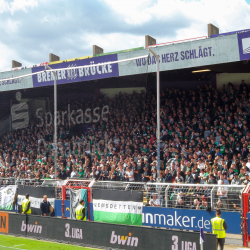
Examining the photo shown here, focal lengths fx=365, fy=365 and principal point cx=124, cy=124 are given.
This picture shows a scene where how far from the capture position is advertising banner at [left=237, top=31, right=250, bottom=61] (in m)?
15.4

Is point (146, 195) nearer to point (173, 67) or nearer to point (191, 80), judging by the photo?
point (173, 67)

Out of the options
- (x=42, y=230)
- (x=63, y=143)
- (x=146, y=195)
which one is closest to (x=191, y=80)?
(x=63, y=143)

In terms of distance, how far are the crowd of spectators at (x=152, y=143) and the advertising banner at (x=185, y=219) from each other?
134cm

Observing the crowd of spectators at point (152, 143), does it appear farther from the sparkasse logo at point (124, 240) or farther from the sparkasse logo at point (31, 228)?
the sparkasse logo at point (31, 228)

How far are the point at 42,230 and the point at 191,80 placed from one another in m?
13.7

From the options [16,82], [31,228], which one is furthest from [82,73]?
[31,228]

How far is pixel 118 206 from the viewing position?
1371cm

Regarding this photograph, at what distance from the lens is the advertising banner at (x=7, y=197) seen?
1834cm

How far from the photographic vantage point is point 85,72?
68.6ft

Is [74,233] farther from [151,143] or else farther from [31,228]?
[151,143]

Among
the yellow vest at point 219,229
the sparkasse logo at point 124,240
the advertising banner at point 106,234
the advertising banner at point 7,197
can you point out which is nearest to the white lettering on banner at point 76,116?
the advertising banner at point 7,197

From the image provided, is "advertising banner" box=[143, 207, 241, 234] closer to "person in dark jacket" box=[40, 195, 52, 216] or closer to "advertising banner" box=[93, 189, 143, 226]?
"advertising banner" box=[93, 189, 143, 226]

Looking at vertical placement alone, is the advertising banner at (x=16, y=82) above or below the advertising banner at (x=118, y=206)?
above

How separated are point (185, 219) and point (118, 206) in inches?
108
